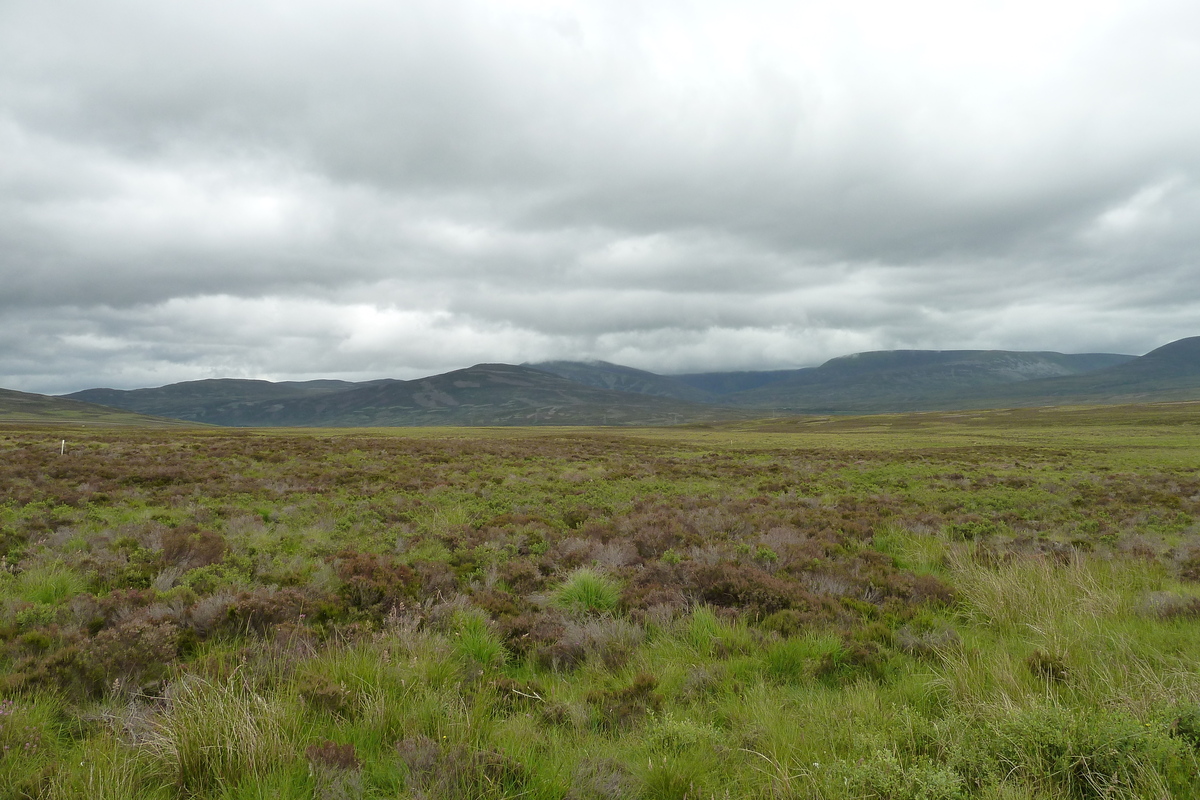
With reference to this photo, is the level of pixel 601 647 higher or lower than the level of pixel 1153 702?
lower

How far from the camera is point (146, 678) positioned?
17.4 ft

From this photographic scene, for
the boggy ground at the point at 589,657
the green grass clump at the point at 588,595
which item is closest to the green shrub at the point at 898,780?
the boggy ground at the point at 589,657

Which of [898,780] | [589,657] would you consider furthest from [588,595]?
[898,780]

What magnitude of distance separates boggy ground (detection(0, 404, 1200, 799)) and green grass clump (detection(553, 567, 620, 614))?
45mm

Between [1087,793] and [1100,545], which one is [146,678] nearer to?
[1087,793]

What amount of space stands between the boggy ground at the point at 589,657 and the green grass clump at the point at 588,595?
0.05 m

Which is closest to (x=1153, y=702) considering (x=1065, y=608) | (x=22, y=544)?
(x=1065, y=608)

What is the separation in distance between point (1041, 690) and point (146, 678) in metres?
8.30

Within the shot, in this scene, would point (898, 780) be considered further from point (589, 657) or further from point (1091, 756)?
point (589, 657)

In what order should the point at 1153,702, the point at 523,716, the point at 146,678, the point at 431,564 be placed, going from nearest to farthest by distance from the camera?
the point at 1153,702, the point at 523,716, the point at 146,678, the point at 431,564

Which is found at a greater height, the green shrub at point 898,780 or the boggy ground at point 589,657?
the green shrub at point 898,780

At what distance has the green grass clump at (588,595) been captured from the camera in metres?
7.65

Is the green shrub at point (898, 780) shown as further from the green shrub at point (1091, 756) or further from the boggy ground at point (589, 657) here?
the green shrub at point (1091, 756)

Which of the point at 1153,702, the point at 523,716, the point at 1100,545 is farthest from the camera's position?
the point at 1100,545
